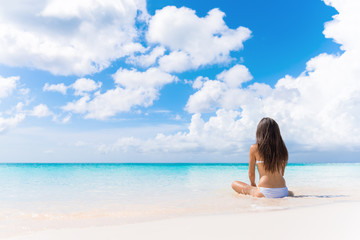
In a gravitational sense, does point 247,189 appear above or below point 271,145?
below

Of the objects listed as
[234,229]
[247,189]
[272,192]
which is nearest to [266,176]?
[272,192]

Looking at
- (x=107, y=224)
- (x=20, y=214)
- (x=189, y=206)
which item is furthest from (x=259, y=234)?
(x=20, y=214)

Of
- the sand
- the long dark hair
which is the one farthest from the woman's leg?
the sand

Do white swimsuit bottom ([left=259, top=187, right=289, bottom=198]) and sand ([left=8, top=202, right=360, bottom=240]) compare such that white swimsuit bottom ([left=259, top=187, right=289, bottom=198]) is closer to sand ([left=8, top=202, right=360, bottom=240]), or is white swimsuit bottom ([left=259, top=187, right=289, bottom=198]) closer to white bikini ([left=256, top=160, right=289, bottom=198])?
white bikini ([left=256, top=160, right=289, bottom=198])

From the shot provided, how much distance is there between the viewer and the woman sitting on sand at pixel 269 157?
5.36 meters

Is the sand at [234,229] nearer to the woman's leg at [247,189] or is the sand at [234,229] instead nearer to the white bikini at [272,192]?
the white bikini at [272,192]

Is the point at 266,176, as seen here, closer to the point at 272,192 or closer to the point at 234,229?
the point at 272,192

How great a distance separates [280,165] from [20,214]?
510 centimetres

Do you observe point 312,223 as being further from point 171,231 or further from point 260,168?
point 260,168

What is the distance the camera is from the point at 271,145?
537 centimetres

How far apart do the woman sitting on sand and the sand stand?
1.78 metres

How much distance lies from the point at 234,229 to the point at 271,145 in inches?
111

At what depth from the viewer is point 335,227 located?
2973mm

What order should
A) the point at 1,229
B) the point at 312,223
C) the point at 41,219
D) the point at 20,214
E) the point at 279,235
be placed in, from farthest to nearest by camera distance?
the point at 20,214, the point at 41,219, the point at 1,229, the point at 312,223, the point at 279,235
